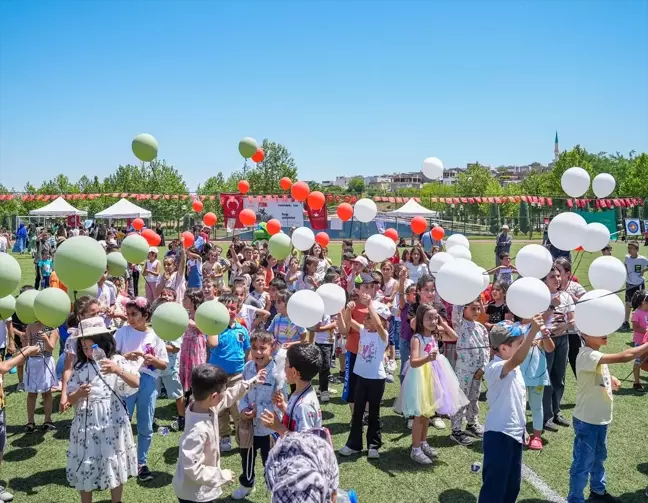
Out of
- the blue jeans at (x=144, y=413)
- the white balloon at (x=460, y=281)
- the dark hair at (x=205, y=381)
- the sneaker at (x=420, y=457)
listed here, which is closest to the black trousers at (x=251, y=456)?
the blue jeans at (x=144, y=413)

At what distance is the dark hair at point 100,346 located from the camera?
368 centimetres

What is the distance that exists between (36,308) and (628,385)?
7.57 metres

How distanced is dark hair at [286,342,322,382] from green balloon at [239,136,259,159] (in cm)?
569

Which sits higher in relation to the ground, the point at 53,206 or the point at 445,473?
the point at 53,206

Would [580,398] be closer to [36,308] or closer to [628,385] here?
[628,385]

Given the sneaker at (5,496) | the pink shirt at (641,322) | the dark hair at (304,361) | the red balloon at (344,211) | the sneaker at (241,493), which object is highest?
the red balloon at (344,211)

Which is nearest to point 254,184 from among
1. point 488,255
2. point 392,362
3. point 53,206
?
point 53,206

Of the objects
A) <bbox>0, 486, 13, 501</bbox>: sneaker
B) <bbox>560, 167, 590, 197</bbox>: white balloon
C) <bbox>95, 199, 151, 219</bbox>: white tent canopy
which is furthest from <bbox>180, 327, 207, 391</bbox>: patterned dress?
<bbox>95, 199, 151, 219</bbox>: white tent canopy

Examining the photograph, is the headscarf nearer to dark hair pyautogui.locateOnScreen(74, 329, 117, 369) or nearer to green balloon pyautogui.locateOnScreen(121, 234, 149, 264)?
dark hair pyautogui.locateOnScreen(74, 329, 117, 369)

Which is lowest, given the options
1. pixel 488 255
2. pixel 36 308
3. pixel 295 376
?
pixel 488 255

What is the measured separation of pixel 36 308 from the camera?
391cm

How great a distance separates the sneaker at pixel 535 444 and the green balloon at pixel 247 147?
5.94 metres

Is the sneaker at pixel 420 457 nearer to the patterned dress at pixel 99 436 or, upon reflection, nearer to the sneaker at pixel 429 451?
the sneaker at pixel 429 451

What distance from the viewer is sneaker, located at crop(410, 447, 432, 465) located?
16.4ft
